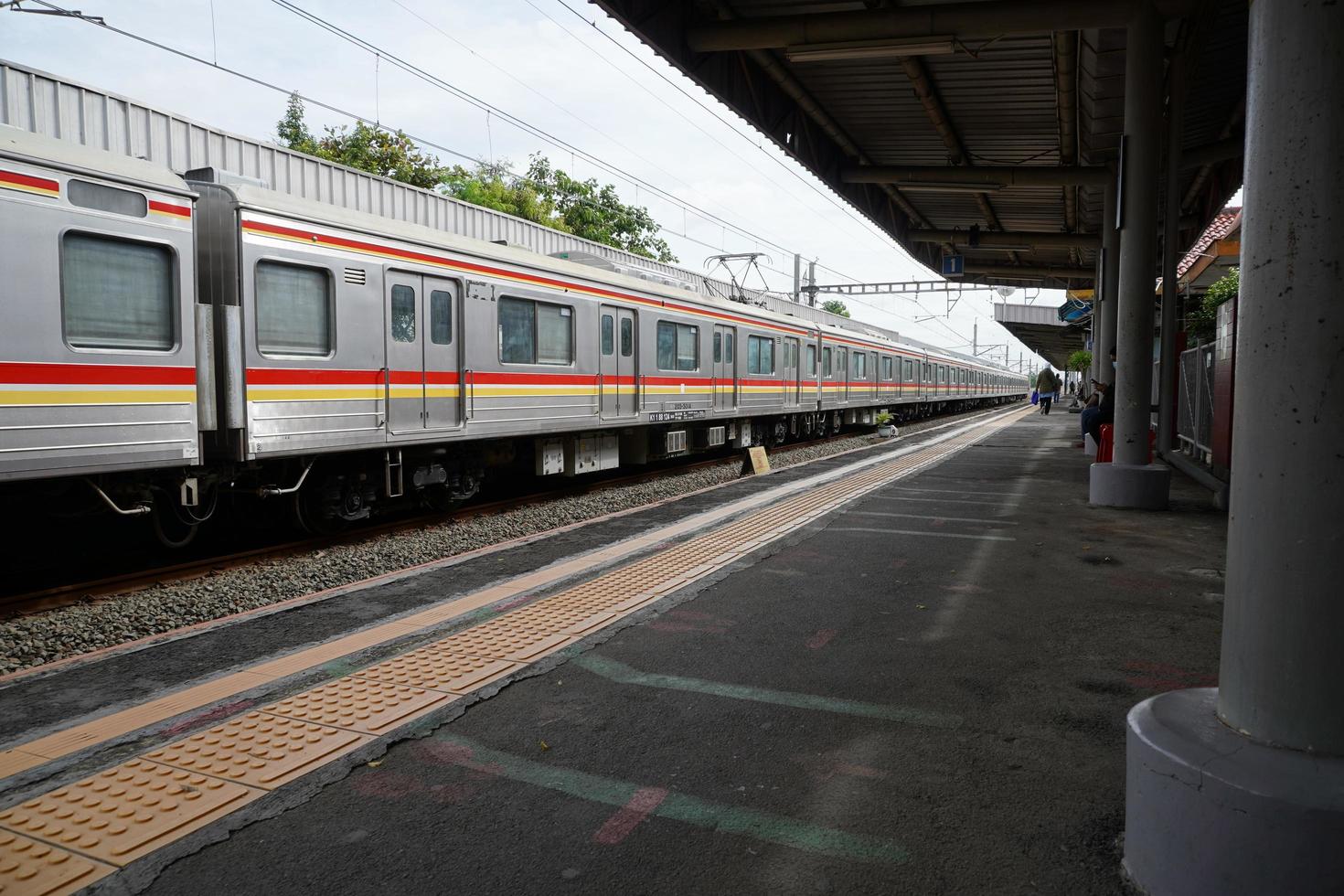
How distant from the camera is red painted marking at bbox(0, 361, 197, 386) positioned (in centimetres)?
564

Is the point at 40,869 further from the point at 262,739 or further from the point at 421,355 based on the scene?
the point at 421,355

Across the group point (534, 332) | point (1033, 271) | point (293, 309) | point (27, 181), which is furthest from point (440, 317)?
point (1033, 271)

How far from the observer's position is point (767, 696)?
13.2 ft

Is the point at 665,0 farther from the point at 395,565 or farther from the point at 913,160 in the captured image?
the point at 913,160

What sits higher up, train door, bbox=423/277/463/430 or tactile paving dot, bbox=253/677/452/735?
train door, bbox=423/277/463/430

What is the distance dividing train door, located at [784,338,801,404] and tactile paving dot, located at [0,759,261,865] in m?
17.2

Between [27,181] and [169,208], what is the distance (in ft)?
3.15

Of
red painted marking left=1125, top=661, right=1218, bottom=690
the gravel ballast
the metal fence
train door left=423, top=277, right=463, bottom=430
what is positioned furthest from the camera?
the metal fence

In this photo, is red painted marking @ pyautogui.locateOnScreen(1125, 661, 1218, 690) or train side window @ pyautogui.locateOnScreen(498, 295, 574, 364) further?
train side window @ pyautogui.locateOnScreen(498, 295, 574, 364)

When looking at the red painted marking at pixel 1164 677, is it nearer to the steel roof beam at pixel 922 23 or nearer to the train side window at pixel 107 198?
the train side window at pixel 107 198

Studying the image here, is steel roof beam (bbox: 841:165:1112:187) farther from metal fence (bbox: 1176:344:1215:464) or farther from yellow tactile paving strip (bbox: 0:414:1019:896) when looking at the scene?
yellow tactile paving strip (bbox: 0:414:1019:896)

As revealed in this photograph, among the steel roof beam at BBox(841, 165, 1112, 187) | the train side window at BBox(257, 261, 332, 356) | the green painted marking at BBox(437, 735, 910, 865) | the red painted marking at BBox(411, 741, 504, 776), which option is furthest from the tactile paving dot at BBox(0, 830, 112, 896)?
the steel roof beam at BBox(841, 165, 1112, 187)

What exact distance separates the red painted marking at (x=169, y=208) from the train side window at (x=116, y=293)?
0.82 feet

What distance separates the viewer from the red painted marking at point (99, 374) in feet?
18.5
